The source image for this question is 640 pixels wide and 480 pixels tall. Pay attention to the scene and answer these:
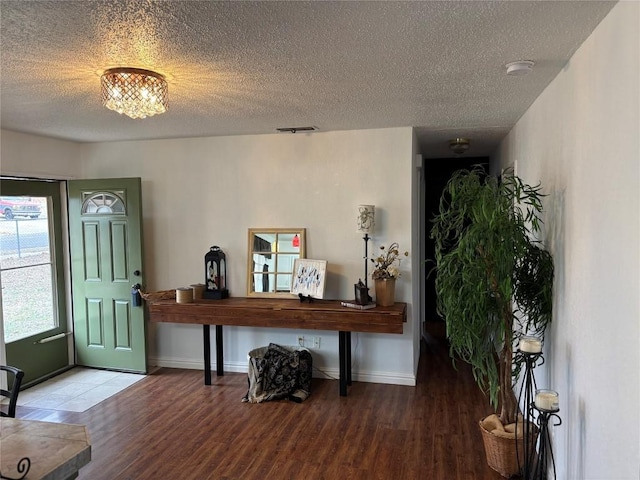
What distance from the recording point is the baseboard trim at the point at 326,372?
13.8 ft

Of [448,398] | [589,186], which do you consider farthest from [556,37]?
[448,398]

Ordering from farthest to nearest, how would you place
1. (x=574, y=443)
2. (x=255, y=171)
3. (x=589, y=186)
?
(x=255, y=171) → (x=574, y=443) → (x=589, y=186)

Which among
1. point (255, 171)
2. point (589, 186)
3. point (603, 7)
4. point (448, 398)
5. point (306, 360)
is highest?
point (603, 7)

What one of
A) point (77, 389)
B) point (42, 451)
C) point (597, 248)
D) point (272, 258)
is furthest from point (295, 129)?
point (42, 451)

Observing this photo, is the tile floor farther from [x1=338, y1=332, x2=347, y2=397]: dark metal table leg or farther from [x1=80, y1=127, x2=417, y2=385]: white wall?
[x1=338, y1=332, x2=347, y2=397]: dark metal table leg

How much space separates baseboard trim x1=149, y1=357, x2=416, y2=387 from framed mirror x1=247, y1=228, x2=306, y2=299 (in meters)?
0.75

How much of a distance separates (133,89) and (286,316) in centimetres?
220

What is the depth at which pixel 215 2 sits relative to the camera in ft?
5.38

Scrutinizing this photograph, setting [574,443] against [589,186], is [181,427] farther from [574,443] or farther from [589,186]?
[589,186]

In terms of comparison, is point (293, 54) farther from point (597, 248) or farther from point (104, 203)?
point (104, 203)

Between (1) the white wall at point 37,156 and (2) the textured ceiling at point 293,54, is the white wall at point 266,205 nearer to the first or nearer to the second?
(1) the white wall at point 37,156

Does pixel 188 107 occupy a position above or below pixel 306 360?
above

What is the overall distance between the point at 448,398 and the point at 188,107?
9.92 feet

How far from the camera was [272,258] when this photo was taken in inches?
173
